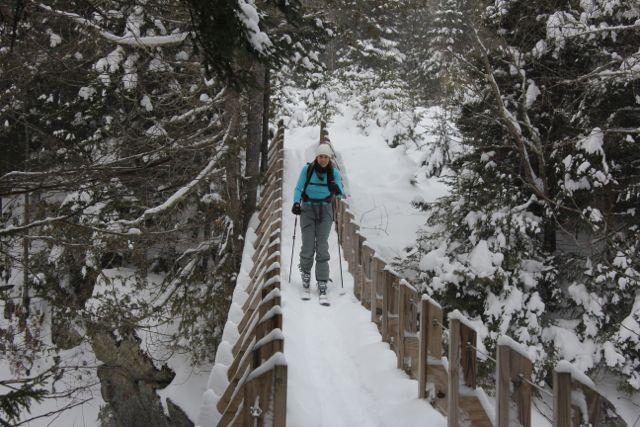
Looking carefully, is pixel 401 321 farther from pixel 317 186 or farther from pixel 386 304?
pixel 317 186

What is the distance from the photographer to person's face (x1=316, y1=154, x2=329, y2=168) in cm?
834

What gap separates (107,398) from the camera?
15836 mm

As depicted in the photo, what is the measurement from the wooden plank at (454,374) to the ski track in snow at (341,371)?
488 millimetres

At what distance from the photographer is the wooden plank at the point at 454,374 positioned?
12.9 ft

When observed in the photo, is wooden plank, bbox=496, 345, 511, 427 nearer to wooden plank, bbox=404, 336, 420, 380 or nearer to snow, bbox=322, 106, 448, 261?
wooden plank, bbox=404, 336, 420, 380

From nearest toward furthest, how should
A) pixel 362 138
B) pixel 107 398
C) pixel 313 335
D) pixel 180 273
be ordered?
pixel 313 335
pixel 180 273
pixel 107 398
pixel 362 138

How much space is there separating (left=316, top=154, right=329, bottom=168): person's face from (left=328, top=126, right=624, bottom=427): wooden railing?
2.47 meters

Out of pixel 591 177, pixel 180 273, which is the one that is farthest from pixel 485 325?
pixel 180 273

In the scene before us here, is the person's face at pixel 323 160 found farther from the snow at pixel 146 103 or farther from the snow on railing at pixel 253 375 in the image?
the snow at pixel 146 103

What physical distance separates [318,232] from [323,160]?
3.77 feet

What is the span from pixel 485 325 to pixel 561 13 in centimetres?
565

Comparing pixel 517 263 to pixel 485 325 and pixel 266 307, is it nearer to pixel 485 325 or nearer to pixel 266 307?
pixel 485 325

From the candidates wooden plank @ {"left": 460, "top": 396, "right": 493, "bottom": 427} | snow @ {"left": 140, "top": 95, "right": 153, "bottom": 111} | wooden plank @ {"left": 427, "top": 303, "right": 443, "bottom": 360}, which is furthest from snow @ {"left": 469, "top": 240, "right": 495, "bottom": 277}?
snow @ {"left": 140, "top": 95, "right": 153, "bottom": 111}

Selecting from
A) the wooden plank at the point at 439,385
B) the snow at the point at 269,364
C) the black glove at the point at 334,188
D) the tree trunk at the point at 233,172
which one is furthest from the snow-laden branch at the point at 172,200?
the snow at the point at 269,364
